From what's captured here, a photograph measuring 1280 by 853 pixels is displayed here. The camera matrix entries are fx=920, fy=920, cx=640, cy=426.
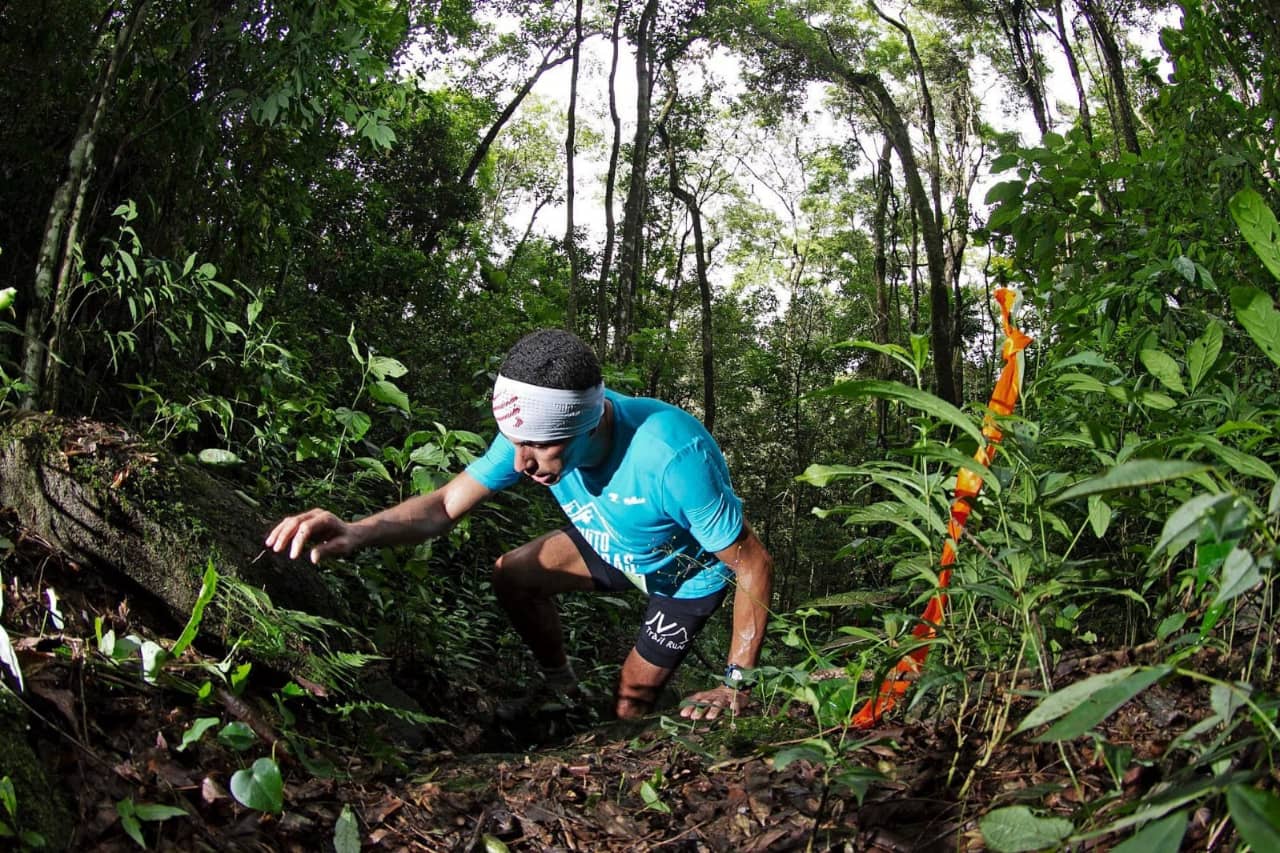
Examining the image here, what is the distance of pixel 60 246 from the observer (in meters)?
2.71

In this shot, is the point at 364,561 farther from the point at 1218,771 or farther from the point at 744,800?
the point at 1218,771

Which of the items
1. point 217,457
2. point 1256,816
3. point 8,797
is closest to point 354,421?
point 217,457

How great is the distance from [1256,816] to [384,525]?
94.8 inches

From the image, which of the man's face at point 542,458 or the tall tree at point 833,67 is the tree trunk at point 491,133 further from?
the man's face at point 542,458

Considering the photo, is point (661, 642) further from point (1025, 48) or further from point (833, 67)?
point (833, 67)

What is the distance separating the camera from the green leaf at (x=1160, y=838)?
81 centimetres

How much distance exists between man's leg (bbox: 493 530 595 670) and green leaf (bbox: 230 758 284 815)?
195 cm

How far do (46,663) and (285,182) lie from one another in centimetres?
248

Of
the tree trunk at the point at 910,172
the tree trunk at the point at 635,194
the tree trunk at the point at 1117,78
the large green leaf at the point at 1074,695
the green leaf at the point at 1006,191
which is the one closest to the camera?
the large green leaf at the point at 1074,695

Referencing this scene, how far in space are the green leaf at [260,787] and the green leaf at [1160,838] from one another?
143 centimetres

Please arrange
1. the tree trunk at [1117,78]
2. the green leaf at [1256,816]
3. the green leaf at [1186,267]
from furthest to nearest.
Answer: the tree trunk at [1117,78]
the green leaf at [1186,267]
the green leaf at [1256,816]

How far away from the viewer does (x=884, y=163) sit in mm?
20266

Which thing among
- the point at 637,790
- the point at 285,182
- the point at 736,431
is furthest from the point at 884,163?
the point at 637,790

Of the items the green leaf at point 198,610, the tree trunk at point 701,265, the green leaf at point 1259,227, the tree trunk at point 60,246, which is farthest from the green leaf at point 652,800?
the tree trunk at point 701,265
